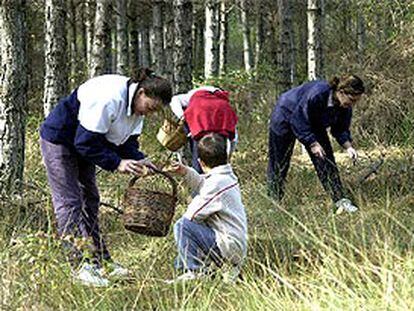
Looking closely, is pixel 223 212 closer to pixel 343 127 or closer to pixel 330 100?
pixel 330 100

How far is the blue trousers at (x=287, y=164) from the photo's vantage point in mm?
7121

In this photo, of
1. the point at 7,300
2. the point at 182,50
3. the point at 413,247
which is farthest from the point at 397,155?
the point at 7,300

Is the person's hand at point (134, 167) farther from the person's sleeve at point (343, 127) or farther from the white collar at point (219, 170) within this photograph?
the person's sleeve at point (343, 127)

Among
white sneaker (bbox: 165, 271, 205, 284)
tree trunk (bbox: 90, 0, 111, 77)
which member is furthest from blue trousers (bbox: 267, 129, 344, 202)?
tree trunk (bbox: 90, 0, 111, 77)

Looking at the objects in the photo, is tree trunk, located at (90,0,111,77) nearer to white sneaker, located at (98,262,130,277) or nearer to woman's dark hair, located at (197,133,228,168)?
woman's dark hair, located at (197,133,228,168)

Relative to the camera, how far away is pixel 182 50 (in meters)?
8.55

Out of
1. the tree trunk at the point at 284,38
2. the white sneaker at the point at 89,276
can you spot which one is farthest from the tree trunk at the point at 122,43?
the white sneaker at the point at 89,276

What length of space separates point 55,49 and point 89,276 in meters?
4.41

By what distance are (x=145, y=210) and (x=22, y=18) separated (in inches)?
124

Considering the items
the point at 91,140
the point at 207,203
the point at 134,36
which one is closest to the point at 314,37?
the point at 207,203

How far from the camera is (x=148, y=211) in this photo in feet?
16.1

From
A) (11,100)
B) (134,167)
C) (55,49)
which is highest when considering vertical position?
(55,49)

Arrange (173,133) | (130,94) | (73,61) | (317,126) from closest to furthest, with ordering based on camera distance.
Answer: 1. (130,94)
2. (173,133)
3. (317,126)
4. (73,61)

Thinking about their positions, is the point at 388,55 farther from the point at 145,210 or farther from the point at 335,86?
the point at 145,210
